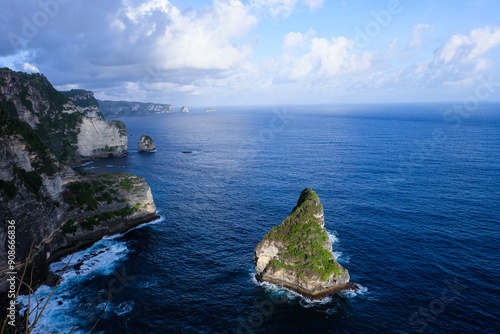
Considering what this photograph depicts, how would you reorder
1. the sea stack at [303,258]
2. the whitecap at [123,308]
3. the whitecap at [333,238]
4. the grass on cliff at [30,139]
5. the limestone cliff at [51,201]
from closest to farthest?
the whitecap at [123,308] → the sea stack at [303,258] → the limestone cliff at [51,201] → the grass on cliff at [30,139] → the whitecap at [333,238]

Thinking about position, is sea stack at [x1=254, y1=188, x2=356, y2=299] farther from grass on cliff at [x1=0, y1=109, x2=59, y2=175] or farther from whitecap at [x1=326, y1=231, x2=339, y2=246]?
grass on cliff at [x1=0, y1=109, x2=59, y2=175]

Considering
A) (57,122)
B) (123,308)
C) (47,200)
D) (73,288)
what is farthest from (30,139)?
(57,122)

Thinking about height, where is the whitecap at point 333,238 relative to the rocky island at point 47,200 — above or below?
below

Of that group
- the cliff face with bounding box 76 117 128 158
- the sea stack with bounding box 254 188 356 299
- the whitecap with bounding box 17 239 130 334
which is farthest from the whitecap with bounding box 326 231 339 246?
the cliff face with bounding box 76 117 128 158

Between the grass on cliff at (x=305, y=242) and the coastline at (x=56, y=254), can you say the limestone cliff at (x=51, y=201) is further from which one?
the grass on cliff at (x=305, y=242)

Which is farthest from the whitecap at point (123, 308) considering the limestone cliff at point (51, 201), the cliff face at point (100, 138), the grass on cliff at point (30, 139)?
the cliff face at point (100, 138)

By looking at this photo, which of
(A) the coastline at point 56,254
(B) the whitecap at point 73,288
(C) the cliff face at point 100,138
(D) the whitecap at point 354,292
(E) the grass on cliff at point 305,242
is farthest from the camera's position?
(C) the cliff face at point 100,138

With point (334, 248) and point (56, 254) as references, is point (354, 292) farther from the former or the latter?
point (56, 254)
